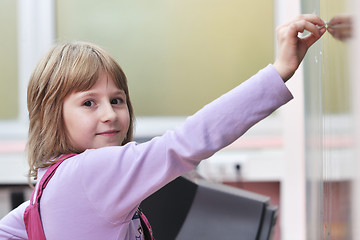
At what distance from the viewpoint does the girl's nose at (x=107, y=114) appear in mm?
743

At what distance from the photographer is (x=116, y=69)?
2.61 feet

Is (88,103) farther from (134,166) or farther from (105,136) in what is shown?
(134,166)

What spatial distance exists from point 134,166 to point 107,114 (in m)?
0.15

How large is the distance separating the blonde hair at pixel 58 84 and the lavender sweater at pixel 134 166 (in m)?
0.08

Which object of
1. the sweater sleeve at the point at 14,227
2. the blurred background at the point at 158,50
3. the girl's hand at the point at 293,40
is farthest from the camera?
the blurred background at the point at 158,50

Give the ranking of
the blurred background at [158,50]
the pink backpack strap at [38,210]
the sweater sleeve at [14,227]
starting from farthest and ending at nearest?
1. the blurred background at [158,50]
2. the sweater sleeve at [14,227]
3. the pink backpack strap at [38,210]

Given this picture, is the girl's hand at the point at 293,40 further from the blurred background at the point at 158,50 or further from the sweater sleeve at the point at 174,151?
the blurred background at the point at 158,50

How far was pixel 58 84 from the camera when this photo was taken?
0.78 metres

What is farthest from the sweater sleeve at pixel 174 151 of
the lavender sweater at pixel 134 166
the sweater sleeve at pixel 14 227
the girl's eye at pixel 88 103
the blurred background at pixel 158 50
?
the blurred background at pixel 158 50

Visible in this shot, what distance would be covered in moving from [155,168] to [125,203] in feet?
0.22

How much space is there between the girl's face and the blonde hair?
12 millimetres

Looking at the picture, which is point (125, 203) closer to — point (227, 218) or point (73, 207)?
point (73, 207)

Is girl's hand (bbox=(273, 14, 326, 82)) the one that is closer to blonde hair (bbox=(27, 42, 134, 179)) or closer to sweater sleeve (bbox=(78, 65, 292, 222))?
sweater sleeve (bbox=(78, 65, 292, 222))

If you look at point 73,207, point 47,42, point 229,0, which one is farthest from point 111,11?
point 73,207
